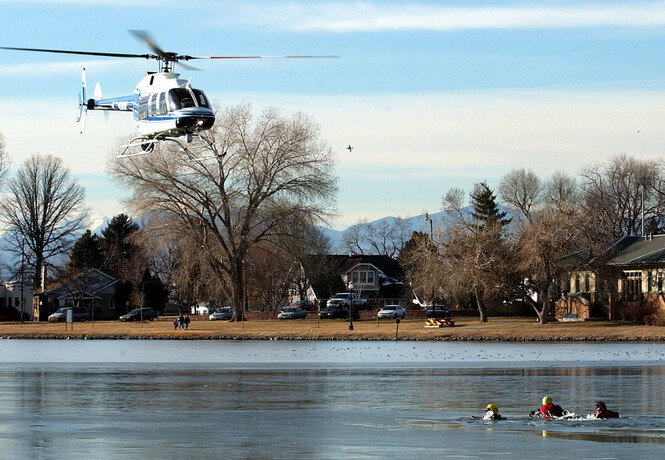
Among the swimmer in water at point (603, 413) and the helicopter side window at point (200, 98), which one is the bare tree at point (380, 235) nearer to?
the helicopter side window at point (200, 98)

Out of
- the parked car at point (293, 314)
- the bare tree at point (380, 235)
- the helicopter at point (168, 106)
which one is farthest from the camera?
the bare tree at point (380, 235)

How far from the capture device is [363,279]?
137 metres

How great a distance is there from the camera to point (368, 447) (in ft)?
63.5

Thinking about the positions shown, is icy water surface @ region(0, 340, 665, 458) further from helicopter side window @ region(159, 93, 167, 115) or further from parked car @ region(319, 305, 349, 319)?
parked car @ region(319, 305, 349, 319)

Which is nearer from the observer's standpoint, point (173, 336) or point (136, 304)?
point (173, 336)

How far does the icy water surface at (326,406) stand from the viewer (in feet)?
63.3

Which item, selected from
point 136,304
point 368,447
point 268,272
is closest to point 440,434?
point 368,447

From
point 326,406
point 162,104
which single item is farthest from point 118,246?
point 326,406

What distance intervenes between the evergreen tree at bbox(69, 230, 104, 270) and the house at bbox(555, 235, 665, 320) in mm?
63374

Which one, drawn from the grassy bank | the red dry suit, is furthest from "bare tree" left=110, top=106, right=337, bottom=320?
the red dry suit

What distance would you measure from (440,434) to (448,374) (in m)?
15.3

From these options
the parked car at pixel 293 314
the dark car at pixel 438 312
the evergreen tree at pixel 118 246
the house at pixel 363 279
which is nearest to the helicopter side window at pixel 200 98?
the dark car at pixel 438 312

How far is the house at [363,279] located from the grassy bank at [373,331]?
40933 millimetres

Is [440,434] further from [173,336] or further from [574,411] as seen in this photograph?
[173,336]
